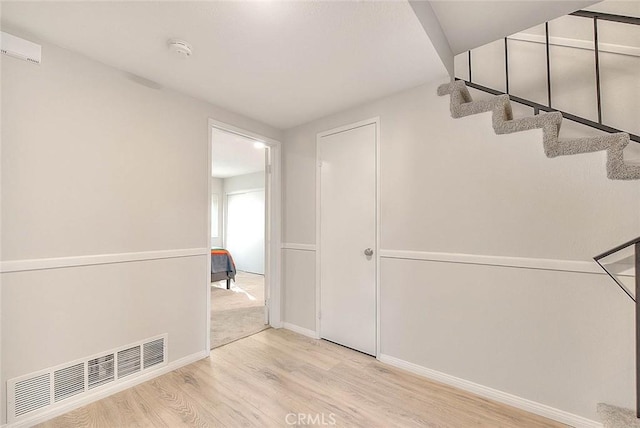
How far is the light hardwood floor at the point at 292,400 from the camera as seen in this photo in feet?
5.45

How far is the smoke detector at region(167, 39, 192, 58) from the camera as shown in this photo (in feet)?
5.61

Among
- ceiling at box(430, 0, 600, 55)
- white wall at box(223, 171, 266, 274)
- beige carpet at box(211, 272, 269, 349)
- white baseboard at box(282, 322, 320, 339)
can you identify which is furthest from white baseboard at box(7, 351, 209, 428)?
white wall at box(223, 171, 266, 274)

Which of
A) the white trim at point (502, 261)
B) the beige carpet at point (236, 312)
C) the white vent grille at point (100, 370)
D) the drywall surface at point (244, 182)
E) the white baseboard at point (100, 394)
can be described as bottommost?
the beige carpet at point (236, 312)

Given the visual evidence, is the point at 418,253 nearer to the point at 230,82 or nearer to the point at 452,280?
the point at 452,280

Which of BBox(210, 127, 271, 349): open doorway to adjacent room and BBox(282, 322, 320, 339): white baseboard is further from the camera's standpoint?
BBox(210, 127, 271, 349): open doorway to adjacent room

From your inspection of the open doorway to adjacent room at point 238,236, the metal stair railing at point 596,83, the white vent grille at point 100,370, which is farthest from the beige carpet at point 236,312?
the metal stair railing at point 596,83

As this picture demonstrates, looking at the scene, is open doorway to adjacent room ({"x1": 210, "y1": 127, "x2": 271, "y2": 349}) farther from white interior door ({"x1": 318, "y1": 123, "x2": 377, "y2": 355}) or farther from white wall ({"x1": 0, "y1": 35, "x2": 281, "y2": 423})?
white interior door ({"x1": 318, "y1": 123, "x2": 377, "y2": 355})

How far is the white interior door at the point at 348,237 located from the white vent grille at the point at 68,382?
192 centimetres

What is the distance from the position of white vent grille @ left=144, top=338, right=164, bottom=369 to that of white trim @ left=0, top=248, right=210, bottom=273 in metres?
0.66

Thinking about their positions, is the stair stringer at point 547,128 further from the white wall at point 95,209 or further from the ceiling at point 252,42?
the white wall at point 95,209

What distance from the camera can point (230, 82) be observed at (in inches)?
87.0

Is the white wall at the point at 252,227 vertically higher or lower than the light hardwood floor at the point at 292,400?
higher

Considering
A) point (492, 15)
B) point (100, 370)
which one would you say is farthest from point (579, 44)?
point (100, 370)

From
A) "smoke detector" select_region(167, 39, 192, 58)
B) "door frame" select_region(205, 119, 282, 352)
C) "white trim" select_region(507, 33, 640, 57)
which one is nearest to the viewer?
"smoke detector" select_region(167, 39, 192, 58)
